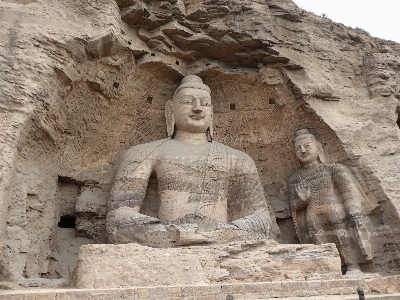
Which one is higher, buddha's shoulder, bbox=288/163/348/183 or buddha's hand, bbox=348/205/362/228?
buddha's shoulder, bbox=288/163/348/183

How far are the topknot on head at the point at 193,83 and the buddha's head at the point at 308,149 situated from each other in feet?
5.51

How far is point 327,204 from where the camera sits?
20.4 feet

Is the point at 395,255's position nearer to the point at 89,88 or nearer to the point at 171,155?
the point at 171,155

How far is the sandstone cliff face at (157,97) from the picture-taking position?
5.29 meters

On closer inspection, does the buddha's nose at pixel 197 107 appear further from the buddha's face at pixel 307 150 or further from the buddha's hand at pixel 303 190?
the buddha's hand at pixel 303 190

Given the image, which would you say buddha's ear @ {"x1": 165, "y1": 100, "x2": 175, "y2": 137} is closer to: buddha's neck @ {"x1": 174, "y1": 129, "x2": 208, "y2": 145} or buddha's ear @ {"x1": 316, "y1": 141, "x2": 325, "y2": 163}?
buddha's neck @ {"x1": 174, "y1": 129, "x2": 208, "y2": 145}

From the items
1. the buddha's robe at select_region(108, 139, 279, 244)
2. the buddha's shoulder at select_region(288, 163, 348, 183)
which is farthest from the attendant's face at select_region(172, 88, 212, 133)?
the buddha's shoulder at select_region(288, 163, 348, 183)

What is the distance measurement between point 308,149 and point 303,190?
0.65 metres

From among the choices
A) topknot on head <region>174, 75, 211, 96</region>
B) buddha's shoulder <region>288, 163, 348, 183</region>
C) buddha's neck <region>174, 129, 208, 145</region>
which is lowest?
buddha's shoulder <region>288, 163, 348, 183</region>

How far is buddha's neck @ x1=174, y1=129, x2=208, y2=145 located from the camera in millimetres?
6578

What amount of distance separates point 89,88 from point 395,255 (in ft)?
16.3

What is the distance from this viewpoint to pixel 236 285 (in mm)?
3516

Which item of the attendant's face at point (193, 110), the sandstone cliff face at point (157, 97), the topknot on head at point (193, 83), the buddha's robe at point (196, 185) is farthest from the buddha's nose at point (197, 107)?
the sandstone cliff face at point (157, 97)

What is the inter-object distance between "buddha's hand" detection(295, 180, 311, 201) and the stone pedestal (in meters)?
2.14
